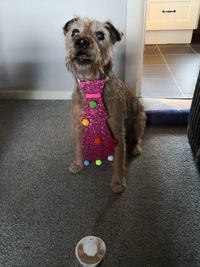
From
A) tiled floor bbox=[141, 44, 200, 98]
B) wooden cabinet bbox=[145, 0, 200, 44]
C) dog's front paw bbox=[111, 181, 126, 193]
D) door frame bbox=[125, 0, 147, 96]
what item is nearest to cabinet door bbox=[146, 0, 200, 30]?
wooden cabinet bbox=[145, 0, 200, 44]

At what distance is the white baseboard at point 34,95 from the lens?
2.50 meters

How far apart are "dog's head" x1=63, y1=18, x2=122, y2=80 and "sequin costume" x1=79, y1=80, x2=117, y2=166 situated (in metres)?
0.05

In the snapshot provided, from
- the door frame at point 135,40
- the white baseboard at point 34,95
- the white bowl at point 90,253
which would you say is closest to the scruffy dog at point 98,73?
the white bowl at point 90,253

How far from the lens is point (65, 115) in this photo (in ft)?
7.49

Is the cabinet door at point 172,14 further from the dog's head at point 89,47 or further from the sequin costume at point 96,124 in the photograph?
the sequin costume at point 96,124

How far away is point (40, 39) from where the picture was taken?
7.38 ft

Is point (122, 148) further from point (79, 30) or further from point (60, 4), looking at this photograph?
point (60, 4)

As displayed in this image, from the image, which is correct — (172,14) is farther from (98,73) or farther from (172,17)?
(98,73)

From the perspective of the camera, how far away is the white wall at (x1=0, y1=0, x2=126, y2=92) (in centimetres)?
211

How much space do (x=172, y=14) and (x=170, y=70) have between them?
1132 millimetres

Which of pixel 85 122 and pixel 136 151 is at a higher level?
pixel 85 122

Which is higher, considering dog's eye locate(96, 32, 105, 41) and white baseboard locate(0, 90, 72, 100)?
dog's eye locate(96, 32, 105, 41)

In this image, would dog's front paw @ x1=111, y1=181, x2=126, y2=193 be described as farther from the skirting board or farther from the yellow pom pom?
the skirting board

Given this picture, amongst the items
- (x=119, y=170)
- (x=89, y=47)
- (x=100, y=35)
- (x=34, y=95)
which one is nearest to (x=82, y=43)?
(x=89, y=47)
